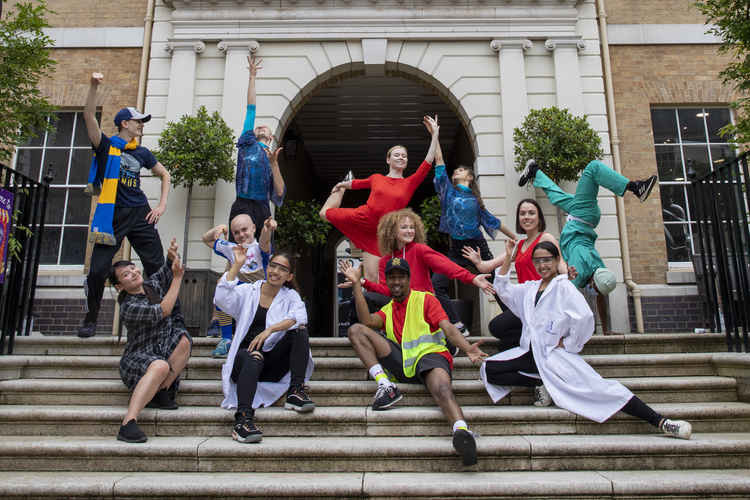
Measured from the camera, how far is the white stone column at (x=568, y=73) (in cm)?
686

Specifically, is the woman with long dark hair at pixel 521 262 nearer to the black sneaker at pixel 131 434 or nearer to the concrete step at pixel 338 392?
the concrete step at pixel 338 392

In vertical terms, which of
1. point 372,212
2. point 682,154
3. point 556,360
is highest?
point 682,154

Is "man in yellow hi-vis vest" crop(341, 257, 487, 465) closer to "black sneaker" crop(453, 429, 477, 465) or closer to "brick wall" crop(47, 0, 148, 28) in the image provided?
"black sneaker" crop(453, 429, 477, 465)

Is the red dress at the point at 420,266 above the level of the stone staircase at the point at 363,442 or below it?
above

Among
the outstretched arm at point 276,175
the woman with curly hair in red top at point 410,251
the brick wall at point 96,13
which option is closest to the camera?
the woman with curly hair in red top at point 410,251

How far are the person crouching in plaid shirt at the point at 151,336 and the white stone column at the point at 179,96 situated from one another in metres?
3.08

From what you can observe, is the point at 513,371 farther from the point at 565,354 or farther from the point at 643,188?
the point at 643,188

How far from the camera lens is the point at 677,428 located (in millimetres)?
3035

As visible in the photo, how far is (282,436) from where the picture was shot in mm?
3271

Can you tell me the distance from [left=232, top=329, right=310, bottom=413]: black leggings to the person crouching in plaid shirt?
0.49 m

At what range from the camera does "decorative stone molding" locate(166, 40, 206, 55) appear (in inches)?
277

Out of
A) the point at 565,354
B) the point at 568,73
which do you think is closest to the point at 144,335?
the point at 565,354

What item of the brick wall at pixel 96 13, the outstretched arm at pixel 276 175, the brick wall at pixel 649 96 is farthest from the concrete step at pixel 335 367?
the brick wall at pixel 96 13

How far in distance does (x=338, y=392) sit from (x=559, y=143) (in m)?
4.37
